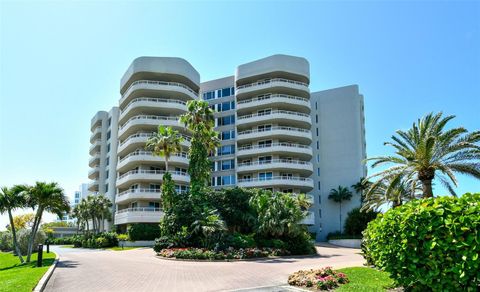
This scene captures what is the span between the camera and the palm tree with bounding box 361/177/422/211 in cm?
2623

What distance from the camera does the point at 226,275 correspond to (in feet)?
63.9

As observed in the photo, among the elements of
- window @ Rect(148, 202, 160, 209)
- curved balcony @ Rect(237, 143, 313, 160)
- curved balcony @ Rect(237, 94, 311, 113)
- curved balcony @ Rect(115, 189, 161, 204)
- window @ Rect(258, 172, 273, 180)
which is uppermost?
curved balcony @ Rect(237, 94, 311, 113)

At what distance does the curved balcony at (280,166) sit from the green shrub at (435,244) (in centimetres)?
4653

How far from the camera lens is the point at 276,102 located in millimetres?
61938

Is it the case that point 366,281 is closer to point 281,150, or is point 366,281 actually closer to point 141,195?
point 141,195

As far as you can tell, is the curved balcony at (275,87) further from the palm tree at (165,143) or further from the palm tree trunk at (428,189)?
the palm tree trunk at (428,189)

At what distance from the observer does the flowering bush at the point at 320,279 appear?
14.8 meters

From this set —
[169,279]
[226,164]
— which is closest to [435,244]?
[169,279]

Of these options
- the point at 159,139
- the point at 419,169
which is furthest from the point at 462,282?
the point at 159,139

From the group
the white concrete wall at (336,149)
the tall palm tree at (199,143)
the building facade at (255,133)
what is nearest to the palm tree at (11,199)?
the tall palm tree at (199,143)

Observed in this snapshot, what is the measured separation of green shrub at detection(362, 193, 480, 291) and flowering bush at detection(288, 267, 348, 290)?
3.09 meters

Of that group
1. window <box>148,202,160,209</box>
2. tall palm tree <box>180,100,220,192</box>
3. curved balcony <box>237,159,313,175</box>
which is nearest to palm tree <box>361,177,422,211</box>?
tall palm tree <box>180,100,220,192</box>

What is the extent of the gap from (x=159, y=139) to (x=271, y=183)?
2090 centimetres

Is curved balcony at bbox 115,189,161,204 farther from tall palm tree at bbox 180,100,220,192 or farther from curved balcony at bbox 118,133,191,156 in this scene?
tall palm tree at bbox 180,100,220,192
